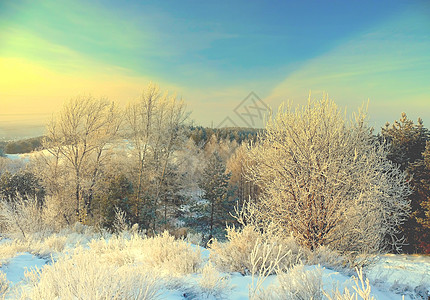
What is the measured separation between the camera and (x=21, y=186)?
1828cm

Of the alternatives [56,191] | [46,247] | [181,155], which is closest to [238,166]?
[181,155]

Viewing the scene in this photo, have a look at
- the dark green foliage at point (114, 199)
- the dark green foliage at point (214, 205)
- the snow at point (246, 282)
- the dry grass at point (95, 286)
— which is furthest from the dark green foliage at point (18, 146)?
the dry grass at point (95, 286)

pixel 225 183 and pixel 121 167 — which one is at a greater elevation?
pixel 121 167

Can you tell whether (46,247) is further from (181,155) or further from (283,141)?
(181,155)

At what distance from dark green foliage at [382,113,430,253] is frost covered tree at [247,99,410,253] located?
13630mm

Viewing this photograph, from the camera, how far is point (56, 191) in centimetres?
1822

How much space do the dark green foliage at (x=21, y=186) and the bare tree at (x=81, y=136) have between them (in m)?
2.07

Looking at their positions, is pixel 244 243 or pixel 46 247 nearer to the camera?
pixel 244 243

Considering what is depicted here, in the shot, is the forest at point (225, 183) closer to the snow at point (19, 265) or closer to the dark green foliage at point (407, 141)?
the dark green foliage at point (407, 141)

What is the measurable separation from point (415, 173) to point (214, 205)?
50.5 ft

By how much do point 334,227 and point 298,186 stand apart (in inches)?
55.4

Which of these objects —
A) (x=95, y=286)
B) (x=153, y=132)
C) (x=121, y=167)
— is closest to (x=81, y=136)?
(x=121, y=167)

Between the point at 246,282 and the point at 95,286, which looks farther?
the point at 246,282

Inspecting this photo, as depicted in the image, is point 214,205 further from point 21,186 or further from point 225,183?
point 21,186
